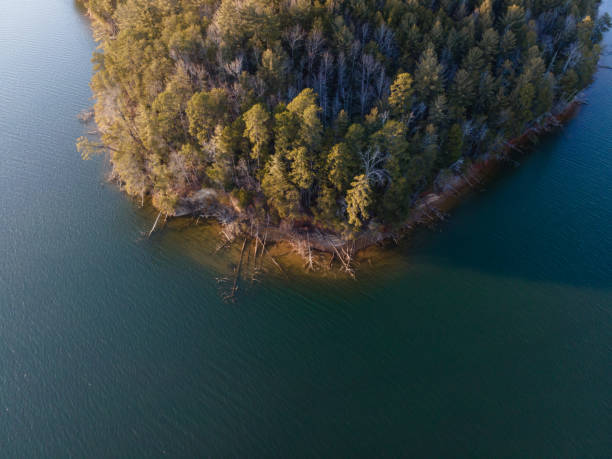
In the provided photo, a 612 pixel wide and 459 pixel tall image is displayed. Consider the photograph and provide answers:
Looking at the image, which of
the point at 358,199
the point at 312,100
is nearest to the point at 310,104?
→ the point at 312,100

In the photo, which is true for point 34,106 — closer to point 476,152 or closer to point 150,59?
point 150,59

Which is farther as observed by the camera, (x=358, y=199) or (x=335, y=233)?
(x=335, y=233)

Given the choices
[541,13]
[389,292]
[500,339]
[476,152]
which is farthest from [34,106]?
[541,13]

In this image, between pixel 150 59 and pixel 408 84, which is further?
pixel 150 59

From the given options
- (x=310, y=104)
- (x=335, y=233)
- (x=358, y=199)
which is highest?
(x=310, y=104)

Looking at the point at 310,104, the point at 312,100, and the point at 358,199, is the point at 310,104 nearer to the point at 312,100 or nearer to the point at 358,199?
the point at 312,100

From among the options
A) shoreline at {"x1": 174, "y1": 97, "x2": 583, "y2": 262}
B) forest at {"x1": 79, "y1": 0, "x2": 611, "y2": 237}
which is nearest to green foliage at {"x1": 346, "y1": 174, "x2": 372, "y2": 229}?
forest at {"x1": 79, "y1": 0, "x2": 611, "y2": 237}

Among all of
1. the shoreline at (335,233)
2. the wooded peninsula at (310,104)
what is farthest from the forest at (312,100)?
the shoreline at (335,233)
